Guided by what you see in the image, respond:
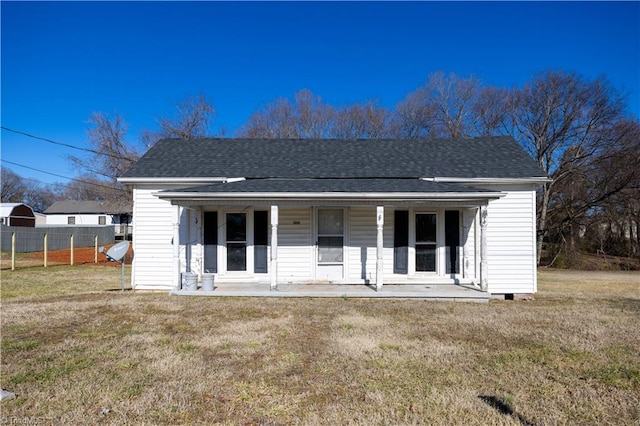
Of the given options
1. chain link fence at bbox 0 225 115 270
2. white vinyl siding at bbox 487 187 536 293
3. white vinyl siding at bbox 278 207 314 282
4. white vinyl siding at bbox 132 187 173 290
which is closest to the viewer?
white vinyl siding at bbox 487 187 536 293

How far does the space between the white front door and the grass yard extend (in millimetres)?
2523

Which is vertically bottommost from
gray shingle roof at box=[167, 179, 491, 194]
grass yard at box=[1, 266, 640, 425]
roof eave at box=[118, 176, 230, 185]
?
grass yard at box=[1, 266, 640, 425]

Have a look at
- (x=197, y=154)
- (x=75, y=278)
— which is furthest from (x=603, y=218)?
(x=75, y=278)

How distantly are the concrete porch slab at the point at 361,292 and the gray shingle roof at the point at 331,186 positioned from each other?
246 centimetres

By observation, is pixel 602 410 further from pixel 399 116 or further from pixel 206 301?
pixel 399 116

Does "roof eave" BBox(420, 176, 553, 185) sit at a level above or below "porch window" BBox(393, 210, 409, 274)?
above

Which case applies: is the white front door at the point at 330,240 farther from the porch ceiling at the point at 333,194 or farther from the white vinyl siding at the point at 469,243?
the white vinyl siding at the point at 469,243

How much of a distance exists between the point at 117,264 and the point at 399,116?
2408 centimetres

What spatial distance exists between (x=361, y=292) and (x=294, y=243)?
254 centimetres

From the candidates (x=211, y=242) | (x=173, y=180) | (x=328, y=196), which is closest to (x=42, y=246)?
(x=173, y=180)

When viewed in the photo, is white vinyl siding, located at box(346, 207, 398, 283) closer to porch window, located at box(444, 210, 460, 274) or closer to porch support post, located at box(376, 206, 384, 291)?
porch support post, located at box(376, 206, 384, 291)

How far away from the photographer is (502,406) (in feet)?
13.3

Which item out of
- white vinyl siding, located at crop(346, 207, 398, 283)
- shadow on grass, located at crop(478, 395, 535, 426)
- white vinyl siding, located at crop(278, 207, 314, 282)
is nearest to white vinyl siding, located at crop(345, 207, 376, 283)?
white vinyl siding, located at crop(346, 207, 398, 283)

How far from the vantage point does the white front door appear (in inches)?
467
